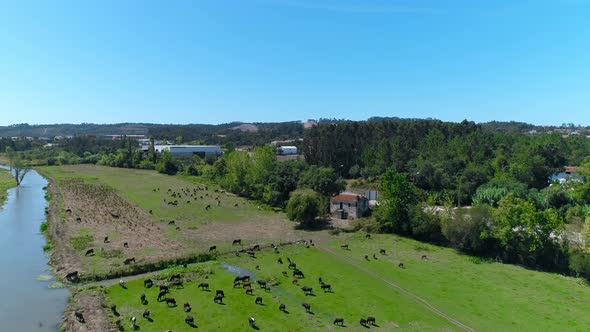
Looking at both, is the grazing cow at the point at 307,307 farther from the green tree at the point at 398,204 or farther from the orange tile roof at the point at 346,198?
the orange tile roof at the point at 346,198

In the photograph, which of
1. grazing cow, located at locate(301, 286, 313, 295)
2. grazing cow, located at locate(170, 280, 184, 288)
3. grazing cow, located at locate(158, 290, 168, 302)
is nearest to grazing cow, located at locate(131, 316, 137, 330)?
grazing cow, located at locate(158, 290, 168, 302)

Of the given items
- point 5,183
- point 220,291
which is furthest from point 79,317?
point 5,183

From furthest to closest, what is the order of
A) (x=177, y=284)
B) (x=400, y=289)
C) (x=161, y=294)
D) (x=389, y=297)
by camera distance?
(x=400, y=289) → (x=177, y=284) → (x=389, y=297) → (x=161, y=294)

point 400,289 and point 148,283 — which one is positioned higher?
point 148,283

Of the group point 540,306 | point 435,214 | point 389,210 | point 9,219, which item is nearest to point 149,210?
point 9,219

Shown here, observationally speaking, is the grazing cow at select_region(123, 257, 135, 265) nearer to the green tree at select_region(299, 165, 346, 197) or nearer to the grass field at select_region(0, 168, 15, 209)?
the green tree at select_region(299, 165, 346, 197)

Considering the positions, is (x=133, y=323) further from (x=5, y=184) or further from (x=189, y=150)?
(x=189, y=150)

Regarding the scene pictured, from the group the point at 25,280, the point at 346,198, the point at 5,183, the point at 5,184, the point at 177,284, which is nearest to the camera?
the point at 177,284
